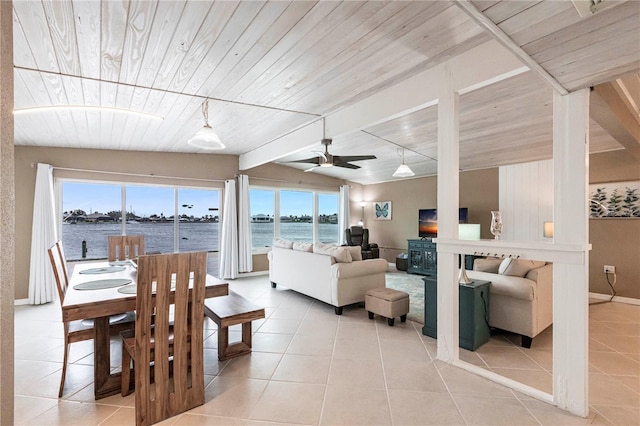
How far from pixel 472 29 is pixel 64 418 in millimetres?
3908

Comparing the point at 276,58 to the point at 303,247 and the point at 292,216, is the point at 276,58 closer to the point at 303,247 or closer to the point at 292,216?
the point at 303,247

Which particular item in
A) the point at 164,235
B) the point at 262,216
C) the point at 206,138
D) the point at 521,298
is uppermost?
the point at 206,138

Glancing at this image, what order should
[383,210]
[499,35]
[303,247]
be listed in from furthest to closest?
[383,210] → [303,247] → [499,35]

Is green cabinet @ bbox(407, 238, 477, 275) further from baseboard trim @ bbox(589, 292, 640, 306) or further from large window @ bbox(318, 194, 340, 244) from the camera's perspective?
baseboard trim @ bbox(589, 292, 640, 306)

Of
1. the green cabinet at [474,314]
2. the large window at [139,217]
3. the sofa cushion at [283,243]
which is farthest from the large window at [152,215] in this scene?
the green cabinet at [474,314]

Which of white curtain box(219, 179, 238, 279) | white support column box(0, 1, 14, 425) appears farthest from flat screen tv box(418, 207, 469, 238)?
white support column box(0, 1, 14, 425)

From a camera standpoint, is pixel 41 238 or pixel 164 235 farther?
pixel 164 235

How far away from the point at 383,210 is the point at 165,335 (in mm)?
6982

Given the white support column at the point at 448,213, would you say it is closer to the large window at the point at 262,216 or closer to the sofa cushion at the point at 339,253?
the sofa cushion at the point at 339,253

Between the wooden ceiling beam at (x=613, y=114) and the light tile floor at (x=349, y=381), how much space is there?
2278mm

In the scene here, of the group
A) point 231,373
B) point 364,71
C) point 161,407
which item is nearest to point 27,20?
point 364,71

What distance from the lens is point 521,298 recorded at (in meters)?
2.93

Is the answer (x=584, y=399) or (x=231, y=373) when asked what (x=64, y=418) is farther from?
(x=584, y=399)

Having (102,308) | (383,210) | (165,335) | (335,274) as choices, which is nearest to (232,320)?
(165,335)
